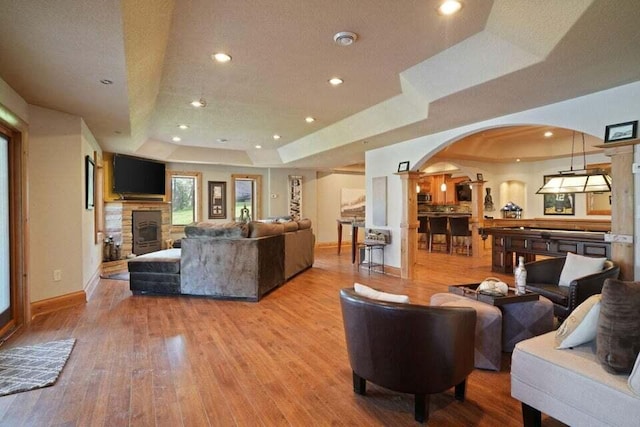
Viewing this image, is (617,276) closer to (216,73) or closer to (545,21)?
(545,21)

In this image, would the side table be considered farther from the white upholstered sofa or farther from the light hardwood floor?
the white upholstered sofa

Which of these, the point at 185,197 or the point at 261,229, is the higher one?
the point at 185,197

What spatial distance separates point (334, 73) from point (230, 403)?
3250mm

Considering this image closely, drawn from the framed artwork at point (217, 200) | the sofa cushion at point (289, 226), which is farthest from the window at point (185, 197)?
the sofa cushion at point (289, 226)

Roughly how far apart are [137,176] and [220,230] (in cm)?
424

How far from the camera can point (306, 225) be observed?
271 inches

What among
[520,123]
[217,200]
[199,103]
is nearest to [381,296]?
[520,123]

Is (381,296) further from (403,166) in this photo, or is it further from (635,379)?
(403,166)

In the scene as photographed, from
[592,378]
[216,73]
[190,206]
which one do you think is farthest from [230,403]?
[190,206]

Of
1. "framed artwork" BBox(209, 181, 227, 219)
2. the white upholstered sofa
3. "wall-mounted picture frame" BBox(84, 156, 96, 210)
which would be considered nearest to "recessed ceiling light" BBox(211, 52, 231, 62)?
"wall-mounted picture frame" BBox(84, 156, 96, 210)

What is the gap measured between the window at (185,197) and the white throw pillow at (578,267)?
26.5 ft

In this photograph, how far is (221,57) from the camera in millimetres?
3395

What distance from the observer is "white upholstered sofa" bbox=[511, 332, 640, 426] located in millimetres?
1506

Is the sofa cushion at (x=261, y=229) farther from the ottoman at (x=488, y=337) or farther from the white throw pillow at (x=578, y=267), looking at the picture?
the white throw pillow at (x=578, y=267)
